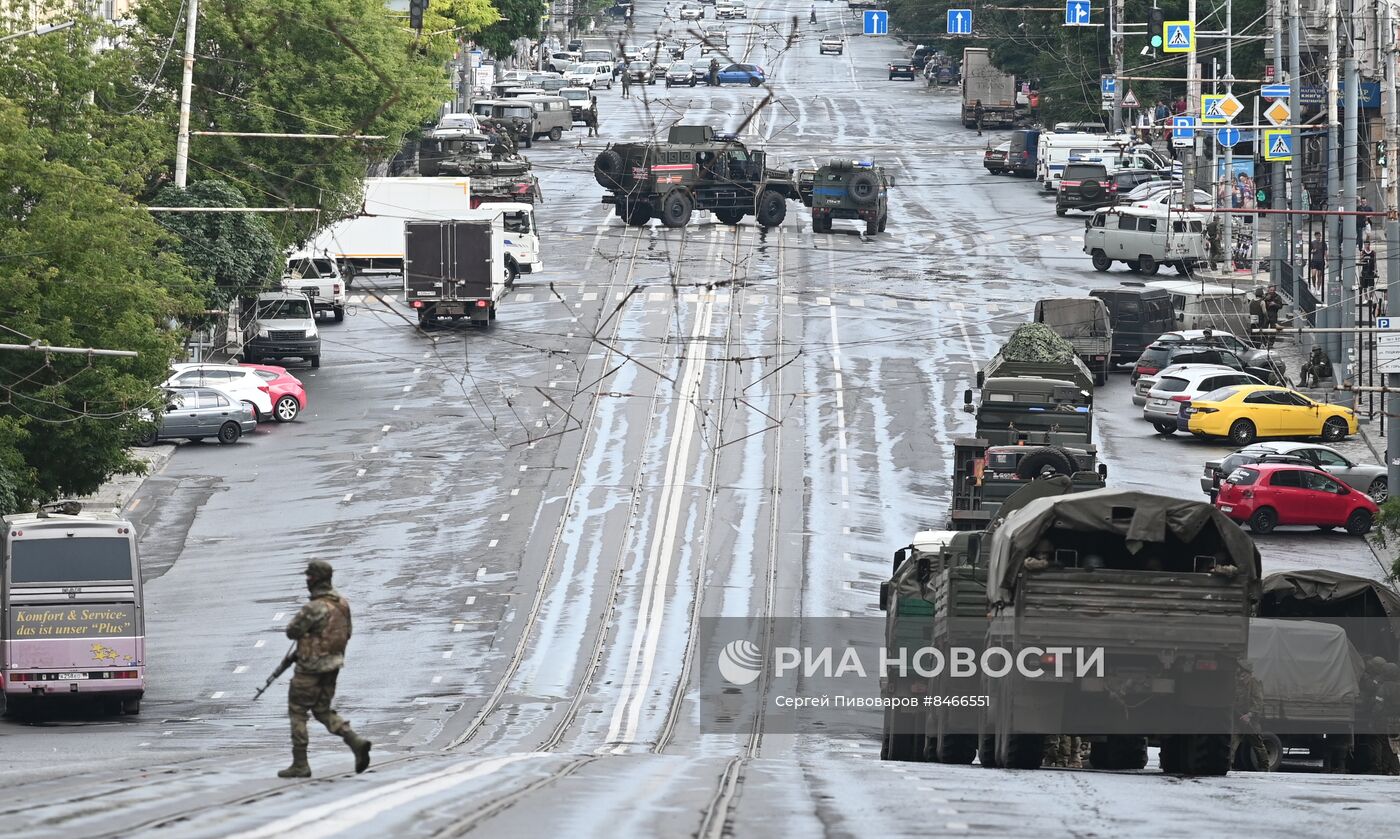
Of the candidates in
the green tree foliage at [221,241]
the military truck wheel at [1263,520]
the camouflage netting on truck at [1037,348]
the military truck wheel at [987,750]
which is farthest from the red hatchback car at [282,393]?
the military truck wheel at [987,750]

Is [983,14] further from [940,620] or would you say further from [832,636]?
[940,620]

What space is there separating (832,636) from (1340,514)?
43.9 feet

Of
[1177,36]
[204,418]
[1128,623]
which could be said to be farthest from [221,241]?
[1128,623]

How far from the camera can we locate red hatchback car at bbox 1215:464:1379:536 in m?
43.4

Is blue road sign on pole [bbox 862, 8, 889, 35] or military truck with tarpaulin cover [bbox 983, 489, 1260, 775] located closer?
military truck with tarpaulin cover [bbox 983, 489, 1260, 775]

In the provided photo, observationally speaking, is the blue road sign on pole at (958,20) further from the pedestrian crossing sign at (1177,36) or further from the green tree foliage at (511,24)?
the green tree foliage at (511,24)

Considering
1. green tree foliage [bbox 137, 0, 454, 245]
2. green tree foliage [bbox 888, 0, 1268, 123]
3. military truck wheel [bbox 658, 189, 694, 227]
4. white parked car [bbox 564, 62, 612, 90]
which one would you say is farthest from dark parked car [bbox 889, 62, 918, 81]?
green tree foliage [bbox 137, 0, 454, 245]

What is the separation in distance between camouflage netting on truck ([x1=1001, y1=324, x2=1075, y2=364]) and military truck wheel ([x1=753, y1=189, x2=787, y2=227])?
25.2 metres

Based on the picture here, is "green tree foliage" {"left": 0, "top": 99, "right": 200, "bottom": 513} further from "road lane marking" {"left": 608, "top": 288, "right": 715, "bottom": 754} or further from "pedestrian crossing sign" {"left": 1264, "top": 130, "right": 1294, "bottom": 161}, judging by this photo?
"pedestrian crossing sign" {"left": 1264, "top": 130, "right": 1294, "bottom": 161}

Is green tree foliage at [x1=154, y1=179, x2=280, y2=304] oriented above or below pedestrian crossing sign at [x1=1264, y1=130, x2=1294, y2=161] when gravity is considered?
below

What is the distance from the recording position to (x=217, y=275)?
5441 centimetres

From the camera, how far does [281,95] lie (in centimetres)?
5994

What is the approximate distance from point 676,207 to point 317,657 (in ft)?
184

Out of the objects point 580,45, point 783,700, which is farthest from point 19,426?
point 580,45
